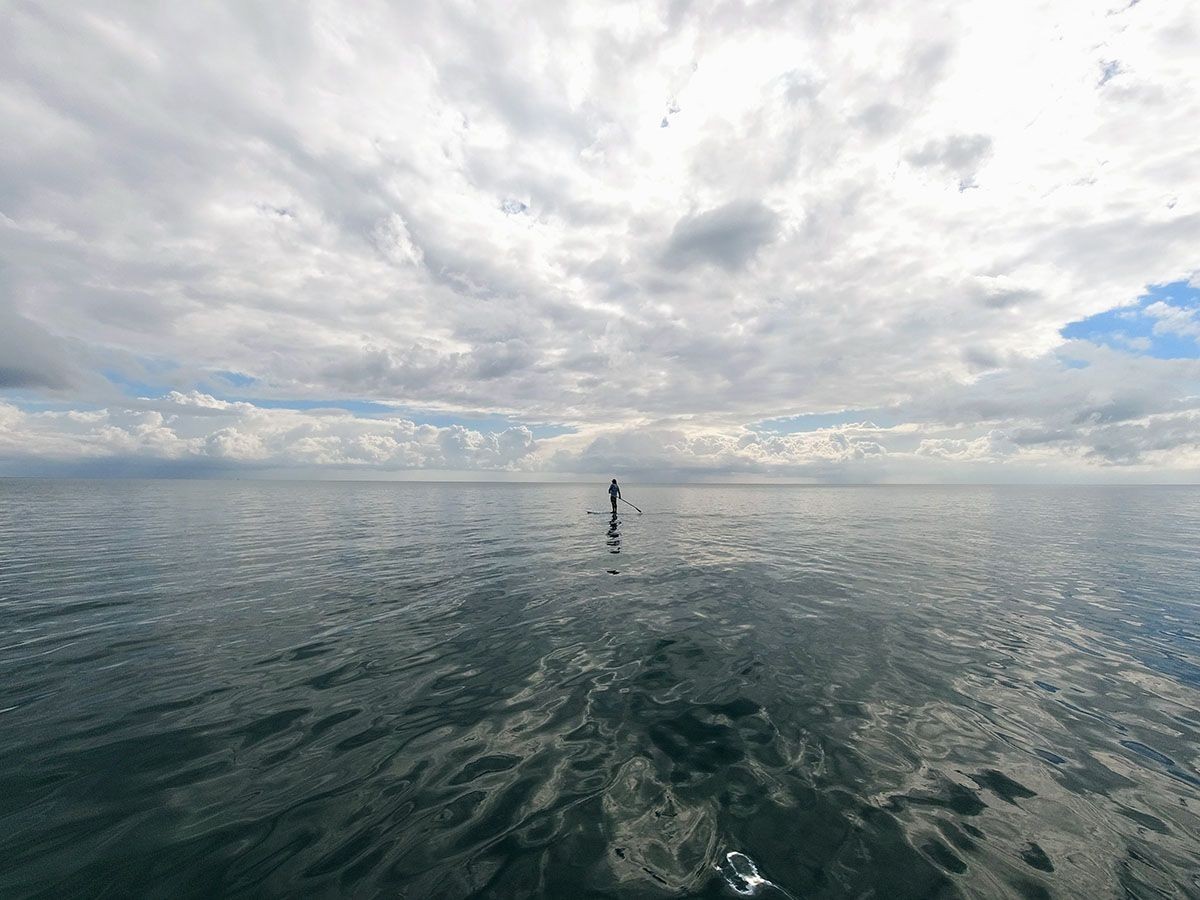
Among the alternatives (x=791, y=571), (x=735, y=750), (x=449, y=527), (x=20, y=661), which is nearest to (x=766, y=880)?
(x=735, y=750)

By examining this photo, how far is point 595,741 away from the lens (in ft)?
33.0

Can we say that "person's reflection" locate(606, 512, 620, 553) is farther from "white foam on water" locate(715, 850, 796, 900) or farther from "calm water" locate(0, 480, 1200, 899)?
"white foam on water" locate(715, 850, 796, 900)

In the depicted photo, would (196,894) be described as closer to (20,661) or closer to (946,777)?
(946,777)

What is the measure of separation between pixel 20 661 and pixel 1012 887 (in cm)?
2444

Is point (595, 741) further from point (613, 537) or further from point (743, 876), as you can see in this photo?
point (613, 537)

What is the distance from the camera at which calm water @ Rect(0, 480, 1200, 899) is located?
6840 mm

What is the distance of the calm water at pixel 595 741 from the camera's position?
22.4ft

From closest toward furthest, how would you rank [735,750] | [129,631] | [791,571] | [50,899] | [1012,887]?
[50,899] < [1012,887] < [735,750] < [129,631] < [791,571]


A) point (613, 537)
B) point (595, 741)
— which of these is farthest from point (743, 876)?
point (613, 537)

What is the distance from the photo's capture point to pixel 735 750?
9734 mm

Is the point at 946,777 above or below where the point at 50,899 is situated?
below

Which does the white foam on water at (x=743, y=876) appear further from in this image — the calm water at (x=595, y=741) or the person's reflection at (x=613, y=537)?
the person's reflection at (x=613, y=537)

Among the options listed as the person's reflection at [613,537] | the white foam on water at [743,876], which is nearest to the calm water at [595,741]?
the white foam on water at [743,876]

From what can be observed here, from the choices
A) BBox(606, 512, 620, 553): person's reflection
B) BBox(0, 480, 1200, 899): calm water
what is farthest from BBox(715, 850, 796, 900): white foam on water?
BBox(606, 512, 620, 553): person's reflection
